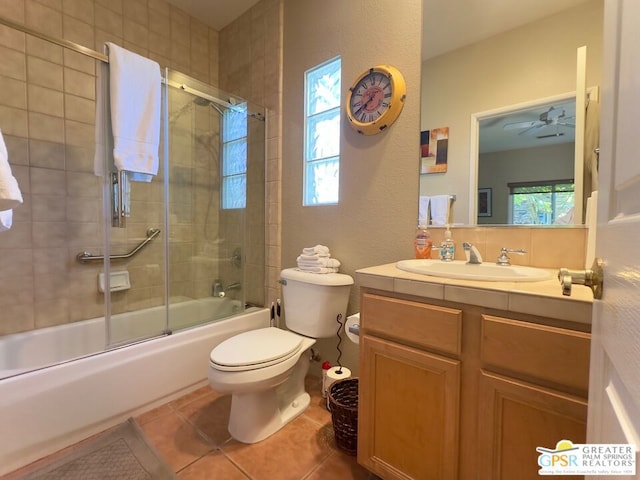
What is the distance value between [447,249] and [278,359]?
36.5 inches

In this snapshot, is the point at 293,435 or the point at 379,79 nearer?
the point at 293,435

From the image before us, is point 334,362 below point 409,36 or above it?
below

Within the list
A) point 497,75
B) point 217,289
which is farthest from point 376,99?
point 217,289

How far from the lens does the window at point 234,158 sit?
218 centimetres

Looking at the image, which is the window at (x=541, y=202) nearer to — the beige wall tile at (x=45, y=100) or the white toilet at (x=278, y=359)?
the white toilet at (x=278, y=359)

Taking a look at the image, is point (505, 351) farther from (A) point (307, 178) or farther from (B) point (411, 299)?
(A) point (307, 178)

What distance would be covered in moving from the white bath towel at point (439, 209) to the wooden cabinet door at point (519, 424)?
30.2 inches

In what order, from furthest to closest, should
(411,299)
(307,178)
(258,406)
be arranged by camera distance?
(307,178) < (258,406) < (411,299)

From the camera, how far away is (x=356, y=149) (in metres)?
1.69

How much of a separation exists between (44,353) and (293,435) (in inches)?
60.4

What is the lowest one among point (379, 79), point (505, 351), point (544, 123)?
point (505, 351)

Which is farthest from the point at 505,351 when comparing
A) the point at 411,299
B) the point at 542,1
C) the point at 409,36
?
the point at 409,36

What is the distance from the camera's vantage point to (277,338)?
153cm

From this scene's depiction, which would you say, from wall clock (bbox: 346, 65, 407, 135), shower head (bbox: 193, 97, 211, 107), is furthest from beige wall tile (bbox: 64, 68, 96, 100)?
wall clock (bbox: 346, 65, 407, 135)
